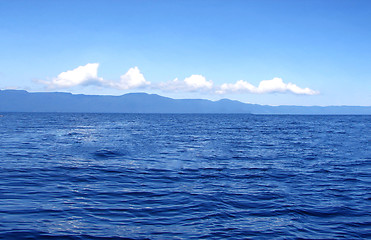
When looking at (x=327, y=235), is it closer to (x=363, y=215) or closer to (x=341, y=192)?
(x=363, y=215)

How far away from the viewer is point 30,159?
24141 mm

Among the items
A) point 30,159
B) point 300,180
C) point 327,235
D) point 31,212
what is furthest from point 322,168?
point 30,159

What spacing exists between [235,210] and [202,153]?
17367 millimetres

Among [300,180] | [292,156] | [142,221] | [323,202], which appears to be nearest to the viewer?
[142,221]

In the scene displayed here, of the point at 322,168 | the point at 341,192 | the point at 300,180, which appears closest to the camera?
the point at 341,192

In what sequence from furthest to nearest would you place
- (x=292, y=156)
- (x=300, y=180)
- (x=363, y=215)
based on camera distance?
(x=292, y=156)
(x=300, y=180)
(x=363, y=215)

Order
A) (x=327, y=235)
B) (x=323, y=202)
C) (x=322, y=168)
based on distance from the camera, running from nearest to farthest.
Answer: (x=327, y=235) → (x=323, y=202) → (x=322, y=168)

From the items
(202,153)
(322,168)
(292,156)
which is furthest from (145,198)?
(292,156)

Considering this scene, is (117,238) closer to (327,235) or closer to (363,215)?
(327,235)

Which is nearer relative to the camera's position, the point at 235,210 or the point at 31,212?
the point at 31,212

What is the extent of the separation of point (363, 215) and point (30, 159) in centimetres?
2233

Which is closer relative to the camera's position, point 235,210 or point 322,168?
point 235,210

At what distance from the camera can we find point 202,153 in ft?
97.2

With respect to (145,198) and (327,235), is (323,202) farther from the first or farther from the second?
(145,198)
